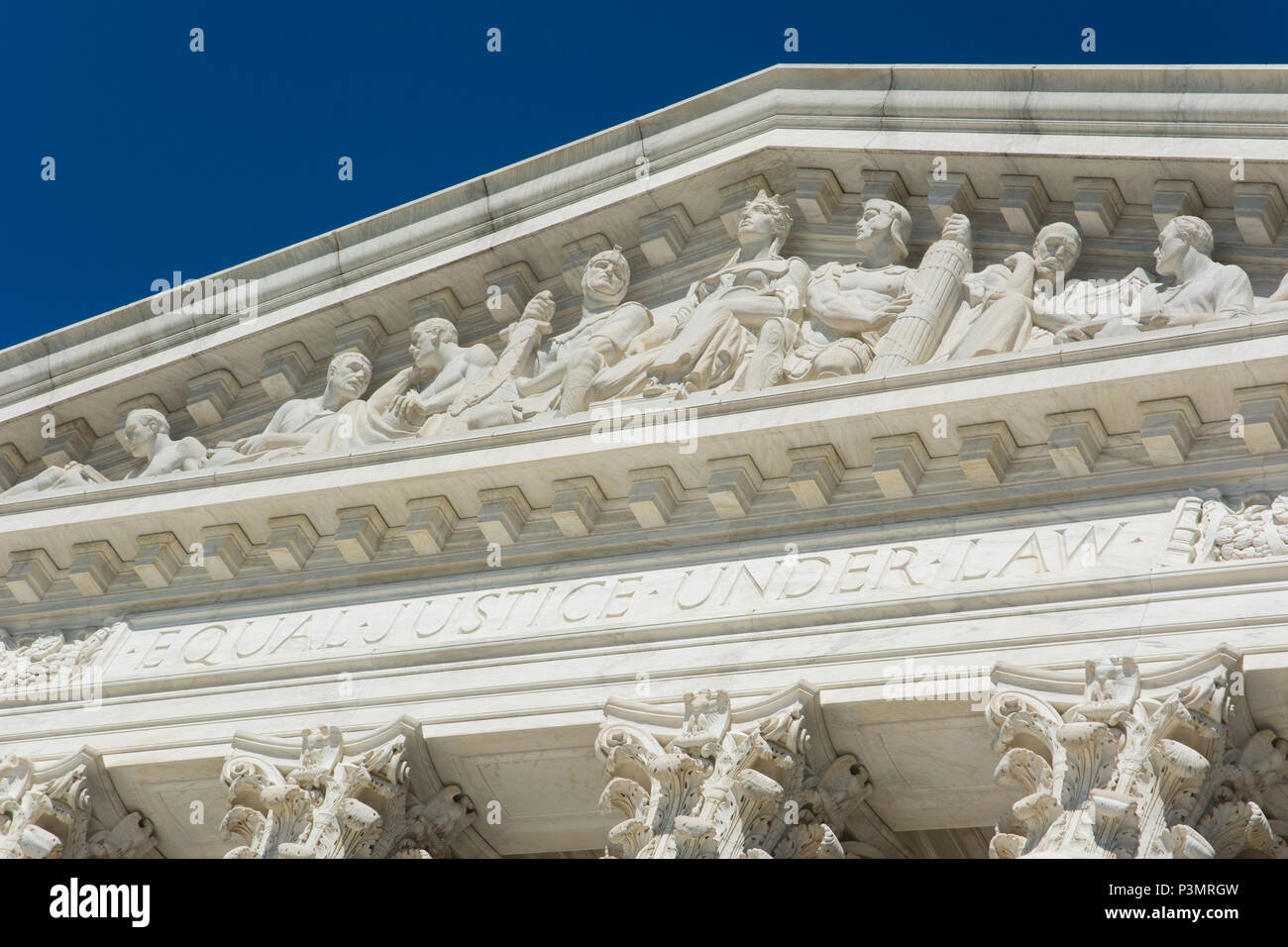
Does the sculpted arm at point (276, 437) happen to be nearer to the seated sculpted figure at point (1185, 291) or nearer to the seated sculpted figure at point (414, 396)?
the seated sculpted figure at point (414, 396)

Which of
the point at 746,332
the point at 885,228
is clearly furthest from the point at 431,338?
the point at 885,228

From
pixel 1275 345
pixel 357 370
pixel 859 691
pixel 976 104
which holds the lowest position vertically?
pixel 859 691

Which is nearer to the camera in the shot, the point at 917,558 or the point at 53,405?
the point at 917,558

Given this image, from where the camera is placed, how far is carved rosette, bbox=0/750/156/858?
575 inches

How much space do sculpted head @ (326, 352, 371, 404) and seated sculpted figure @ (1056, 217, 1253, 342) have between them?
635cm

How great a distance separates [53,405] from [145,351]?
3.35 feet

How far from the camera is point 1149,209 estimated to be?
45.6 ft

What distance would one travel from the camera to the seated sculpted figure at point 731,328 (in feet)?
47.6

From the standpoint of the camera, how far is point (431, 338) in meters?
16.2

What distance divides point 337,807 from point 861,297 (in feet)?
18.5

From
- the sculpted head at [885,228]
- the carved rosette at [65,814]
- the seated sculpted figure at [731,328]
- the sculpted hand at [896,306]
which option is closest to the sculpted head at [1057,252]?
the sculpted hand at [896,306]

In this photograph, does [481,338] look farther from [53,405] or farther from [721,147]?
[53,405]

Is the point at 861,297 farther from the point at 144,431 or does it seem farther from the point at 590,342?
the point at 144,431
